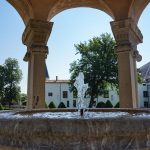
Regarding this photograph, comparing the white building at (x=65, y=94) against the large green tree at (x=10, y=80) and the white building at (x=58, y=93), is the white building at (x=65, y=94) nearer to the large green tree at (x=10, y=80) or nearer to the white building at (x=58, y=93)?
the white building at (x=58, y=93)

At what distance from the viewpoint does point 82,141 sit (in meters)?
2.06

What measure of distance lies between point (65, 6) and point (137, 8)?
2897 mm

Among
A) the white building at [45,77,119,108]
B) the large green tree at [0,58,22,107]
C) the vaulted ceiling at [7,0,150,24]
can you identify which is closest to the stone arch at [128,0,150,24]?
the vaulted ceiling at [7,0,150,24]

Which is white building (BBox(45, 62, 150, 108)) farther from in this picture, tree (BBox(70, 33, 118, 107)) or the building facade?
tree (BBox(70, 33, 118, 107))

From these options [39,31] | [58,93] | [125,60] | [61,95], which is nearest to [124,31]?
[125,60]

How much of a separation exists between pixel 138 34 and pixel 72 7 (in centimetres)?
307

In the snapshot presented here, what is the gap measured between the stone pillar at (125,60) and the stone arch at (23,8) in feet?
10.4

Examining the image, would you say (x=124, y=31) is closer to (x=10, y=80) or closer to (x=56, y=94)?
(x=10, y=80)

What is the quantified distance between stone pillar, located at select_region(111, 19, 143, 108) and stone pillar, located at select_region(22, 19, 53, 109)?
2.46 meters

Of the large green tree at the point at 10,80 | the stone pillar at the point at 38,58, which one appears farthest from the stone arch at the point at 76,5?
the large green tree at the point at 10,80

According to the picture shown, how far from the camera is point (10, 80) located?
49125mm

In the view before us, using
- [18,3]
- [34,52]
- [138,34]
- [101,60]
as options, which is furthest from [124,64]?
[101,60]

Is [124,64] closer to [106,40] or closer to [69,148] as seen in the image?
[69,148]

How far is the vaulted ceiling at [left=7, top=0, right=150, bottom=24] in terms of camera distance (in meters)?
10.0
